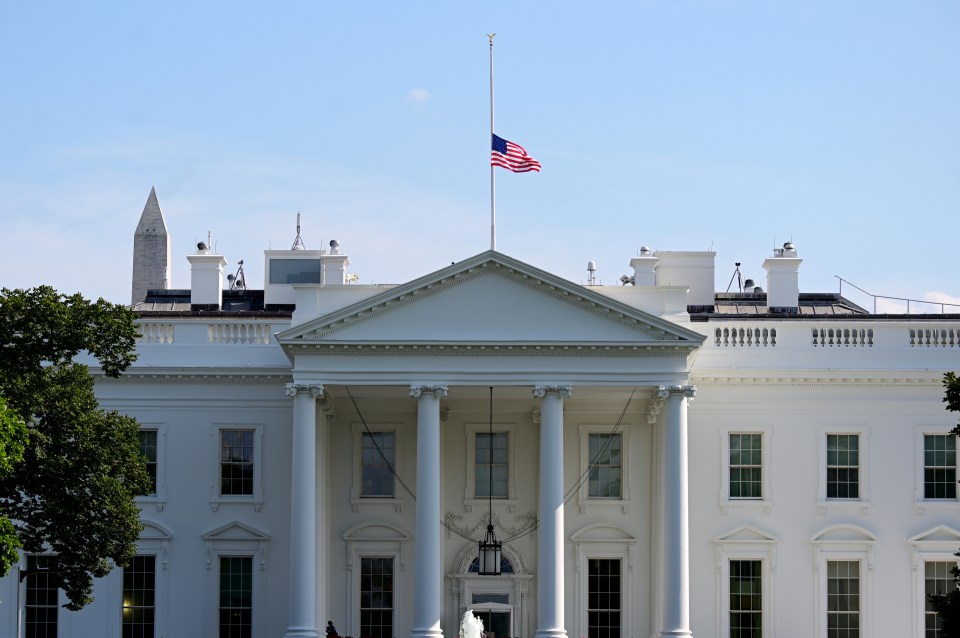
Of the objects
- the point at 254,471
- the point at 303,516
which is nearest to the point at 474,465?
the point at 254,471

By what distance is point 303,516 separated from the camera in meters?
42.7

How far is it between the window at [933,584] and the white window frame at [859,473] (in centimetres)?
219

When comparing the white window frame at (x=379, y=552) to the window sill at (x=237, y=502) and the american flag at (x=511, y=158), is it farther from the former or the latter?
the american flag at (x=511, y=158)

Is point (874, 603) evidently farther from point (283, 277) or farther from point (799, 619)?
point (283, 277)

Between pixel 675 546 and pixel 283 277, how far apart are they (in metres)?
18.0

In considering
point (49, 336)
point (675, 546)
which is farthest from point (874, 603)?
point (49, 336)

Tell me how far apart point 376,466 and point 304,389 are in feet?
15.5

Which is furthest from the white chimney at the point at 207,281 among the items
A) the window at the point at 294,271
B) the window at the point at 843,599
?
the window at the point at 843,599

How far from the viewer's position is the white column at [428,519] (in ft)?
139

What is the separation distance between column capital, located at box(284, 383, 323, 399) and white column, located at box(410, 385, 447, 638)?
2.19m

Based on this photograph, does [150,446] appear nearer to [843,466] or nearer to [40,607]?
[40,607]

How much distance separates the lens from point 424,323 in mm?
43406

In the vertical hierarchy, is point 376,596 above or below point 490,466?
below

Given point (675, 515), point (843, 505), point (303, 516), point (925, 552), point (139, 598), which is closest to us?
point (303, 516)
